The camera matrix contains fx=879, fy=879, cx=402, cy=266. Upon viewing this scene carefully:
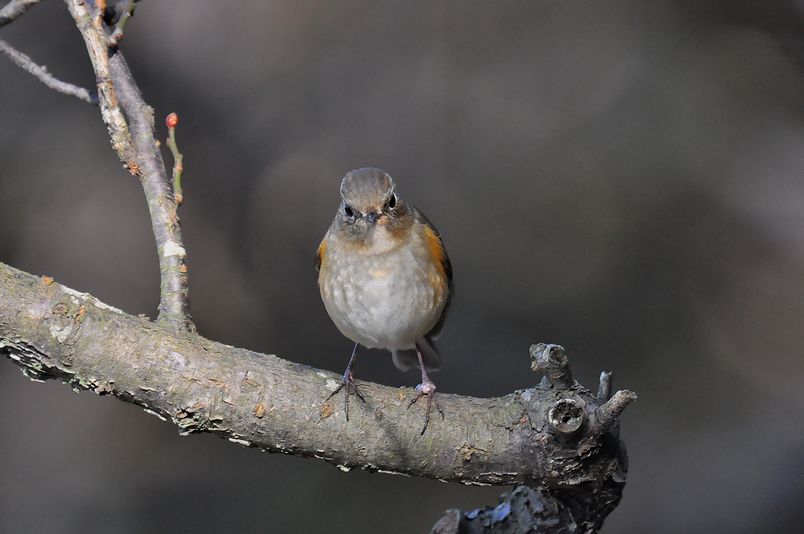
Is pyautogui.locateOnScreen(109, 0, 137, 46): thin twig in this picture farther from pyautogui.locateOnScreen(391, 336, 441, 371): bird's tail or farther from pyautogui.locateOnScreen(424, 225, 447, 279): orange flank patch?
pyautogui.locateOnScreen(391, 336, 441, 371): bird's tail

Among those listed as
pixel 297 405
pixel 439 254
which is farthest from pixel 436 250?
pixel 297 405

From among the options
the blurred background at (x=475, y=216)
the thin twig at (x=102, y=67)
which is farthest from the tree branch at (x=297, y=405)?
the blurred background at (x=475, y=216)

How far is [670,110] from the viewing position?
4.24 m

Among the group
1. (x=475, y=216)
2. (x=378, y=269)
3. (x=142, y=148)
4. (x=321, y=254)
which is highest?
(x=475, y=216)

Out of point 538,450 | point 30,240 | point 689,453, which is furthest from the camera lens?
point 689,453

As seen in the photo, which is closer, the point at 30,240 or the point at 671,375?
the point at 30,240

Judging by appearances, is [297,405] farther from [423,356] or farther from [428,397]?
[423,356]

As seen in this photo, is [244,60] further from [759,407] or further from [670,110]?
[759,407]

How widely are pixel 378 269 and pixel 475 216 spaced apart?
5.79 feet

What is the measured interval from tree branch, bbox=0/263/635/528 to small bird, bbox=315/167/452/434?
423mm

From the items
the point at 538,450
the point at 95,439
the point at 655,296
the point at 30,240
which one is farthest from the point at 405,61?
the point at 538,450

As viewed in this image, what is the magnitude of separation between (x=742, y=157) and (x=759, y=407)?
1.18 m

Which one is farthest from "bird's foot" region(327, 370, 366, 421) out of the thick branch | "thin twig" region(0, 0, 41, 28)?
"thin twig" region(0, 0, 41, 28)

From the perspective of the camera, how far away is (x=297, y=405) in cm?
187
